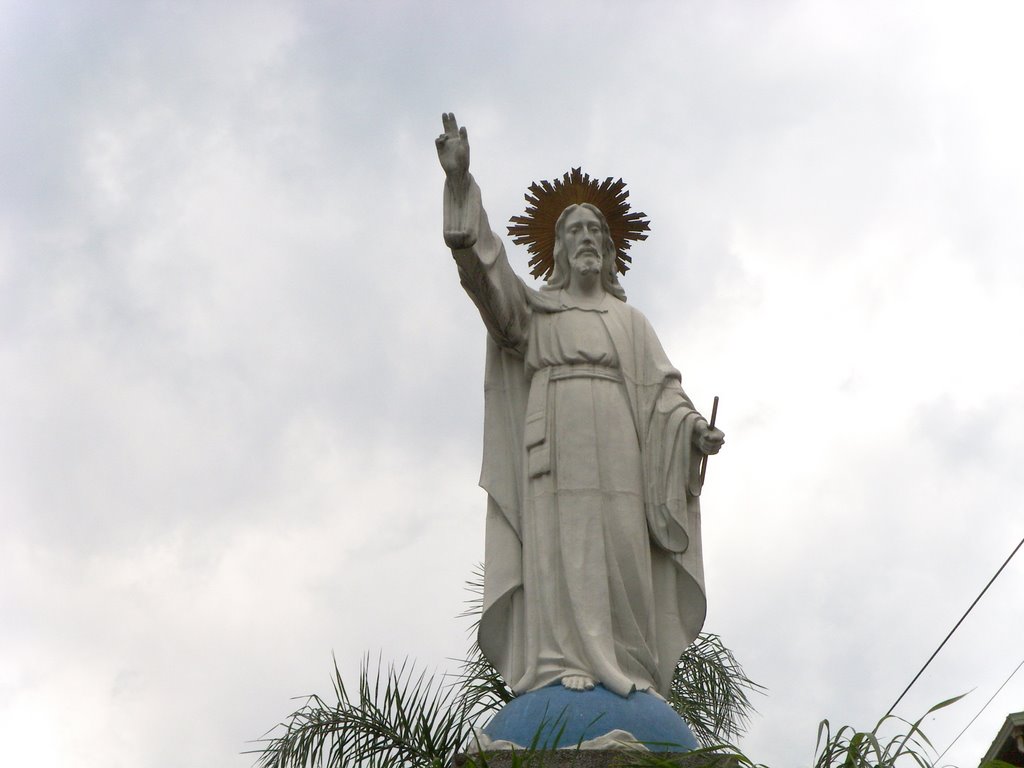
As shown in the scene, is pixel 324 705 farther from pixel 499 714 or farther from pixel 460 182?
pixel 460 182

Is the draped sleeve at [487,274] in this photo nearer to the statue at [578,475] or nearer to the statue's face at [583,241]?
the statue at [578,475]

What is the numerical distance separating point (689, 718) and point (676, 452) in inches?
225

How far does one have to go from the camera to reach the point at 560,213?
10062 millimetres

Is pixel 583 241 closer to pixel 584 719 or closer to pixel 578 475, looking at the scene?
pixel 578 475

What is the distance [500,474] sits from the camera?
369 inches

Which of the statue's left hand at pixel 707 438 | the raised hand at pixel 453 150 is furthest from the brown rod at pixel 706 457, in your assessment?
the raised hand at pixel 453 150

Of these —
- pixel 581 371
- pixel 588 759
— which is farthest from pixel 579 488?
pixel 588 759

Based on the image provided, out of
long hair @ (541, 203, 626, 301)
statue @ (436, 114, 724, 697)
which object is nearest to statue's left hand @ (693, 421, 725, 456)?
statue @ (436, 114, 724, 697)

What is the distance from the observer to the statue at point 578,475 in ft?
28.6

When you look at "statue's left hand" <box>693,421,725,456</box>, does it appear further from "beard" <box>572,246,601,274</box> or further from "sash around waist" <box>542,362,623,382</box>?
"beard" <box>572,246,601,274</box>

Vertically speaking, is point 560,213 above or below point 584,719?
above

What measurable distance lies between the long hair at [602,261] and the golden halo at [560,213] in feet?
0.44

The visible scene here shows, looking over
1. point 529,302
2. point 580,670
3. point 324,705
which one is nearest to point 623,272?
point 529,302

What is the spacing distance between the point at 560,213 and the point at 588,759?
3.71 meters
